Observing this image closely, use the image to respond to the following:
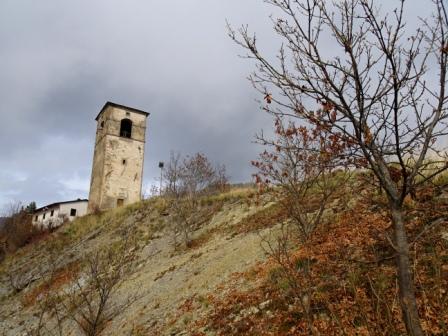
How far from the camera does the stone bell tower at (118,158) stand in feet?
108

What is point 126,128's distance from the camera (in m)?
36.3

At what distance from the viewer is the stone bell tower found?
32875 millimetres

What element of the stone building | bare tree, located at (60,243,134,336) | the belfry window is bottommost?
bare tree, located at (60,243,134,336)

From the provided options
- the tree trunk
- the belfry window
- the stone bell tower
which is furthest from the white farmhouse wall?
the tree trunk

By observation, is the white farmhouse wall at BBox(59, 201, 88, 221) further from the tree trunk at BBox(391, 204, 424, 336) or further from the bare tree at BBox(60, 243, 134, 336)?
the tree trunk at BBox(391, 204, 424, 336)

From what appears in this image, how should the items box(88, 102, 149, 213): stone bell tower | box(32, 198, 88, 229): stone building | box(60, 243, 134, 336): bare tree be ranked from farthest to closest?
box(32, 198, 88, 229): stone building
box(88, 102, 149, 213): stone bell tower
box(60, 243, 134, 336): bare tree

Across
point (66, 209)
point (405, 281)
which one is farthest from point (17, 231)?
point (405, 281)

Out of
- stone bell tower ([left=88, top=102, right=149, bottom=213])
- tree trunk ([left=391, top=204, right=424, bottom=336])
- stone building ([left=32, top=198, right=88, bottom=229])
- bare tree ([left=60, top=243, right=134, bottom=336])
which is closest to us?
tree trunk ([left=391, top=204, right=424, bottom=336])

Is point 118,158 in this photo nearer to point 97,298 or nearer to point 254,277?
point 97,298

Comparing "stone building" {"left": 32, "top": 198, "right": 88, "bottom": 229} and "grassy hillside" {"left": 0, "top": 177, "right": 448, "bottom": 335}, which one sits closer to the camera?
"grassy hillside" {"left": 0, "top": 177, "right": 448, "bottom": 335}

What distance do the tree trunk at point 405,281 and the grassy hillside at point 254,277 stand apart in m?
0.11

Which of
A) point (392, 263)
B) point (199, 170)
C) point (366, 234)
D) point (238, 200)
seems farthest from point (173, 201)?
point (392, 263)

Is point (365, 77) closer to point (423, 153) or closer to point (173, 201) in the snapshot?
point (423, 153)

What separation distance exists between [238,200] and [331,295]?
50.0 feet
